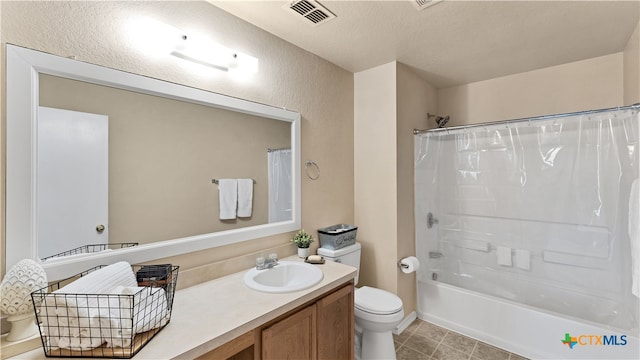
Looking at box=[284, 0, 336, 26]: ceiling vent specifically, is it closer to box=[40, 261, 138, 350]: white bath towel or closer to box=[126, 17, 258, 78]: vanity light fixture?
box=[126, 17, 258, 78]: vanity light fixture

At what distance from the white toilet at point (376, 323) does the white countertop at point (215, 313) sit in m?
0.43

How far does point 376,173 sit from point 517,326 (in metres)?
1.62

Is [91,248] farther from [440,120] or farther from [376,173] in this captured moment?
[440,120]

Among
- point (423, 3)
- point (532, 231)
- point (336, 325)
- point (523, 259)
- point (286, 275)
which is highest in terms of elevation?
→ point (423, 3)

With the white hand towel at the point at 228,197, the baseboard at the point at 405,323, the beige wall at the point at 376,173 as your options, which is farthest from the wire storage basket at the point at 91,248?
the baseboard at the point at 405,323

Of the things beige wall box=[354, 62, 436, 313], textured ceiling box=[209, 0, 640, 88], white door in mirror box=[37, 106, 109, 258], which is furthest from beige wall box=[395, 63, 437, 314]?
white door in mirror box=[37, 106, 109, 258]

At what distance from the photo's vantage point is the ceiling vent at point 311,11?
1.55 m

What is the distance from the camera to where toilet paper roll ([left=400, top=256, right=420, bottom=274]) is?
91.5 inches

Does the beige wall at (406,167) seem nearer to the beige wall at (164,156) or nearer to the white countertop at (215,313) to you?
the white countertop at (215,313)

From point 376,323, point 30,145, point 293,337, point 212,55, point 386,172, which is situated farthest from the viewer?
point 386,172

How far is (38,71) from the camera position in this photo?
1.04m

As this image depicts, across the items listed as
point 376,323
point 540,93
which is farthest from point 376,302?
point 540,93

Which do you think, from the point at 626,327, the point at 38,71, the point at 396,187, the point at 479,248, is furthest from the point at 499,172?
the point at 38,71

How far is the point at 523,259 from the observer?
7.66 feet
